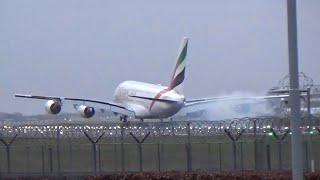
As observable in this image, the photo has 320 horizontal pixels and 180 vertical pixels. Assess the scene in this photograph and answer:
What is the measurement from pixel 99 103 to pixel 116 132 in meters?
42.8

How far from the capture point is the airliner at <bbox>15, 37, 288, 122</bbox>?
81625 mm

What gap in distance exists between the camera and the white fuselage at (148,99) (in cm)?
8250

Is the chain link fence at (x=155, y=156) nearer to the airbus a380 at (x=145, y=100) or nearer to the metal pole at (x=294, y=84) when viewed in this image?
the metal pole at (x=294, y=84)

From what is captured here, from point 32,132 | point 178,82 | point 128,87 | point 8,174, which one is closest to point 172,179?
point 8,174

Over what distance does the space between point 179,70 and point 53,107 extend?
16.3 m

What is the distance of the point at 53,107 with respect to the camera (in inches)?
3031

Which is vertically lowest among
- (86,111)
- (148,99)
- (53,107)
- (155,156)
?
(155,156)

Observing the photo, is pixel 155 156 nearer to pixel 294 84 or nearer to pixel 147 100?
pixel 294 84

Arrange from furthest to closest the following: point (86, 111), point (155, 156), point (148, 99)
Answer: point (148, 99)
point (86, 111)
point (155, 156)

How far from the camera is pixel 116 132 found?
44.2m

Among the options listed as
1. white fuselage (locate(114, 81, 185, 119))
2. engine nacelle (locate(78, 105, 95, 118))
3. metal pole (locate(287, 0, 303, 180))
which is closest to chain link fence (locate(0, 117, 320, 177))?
metal pole (locate(287, 0, 303, 180))

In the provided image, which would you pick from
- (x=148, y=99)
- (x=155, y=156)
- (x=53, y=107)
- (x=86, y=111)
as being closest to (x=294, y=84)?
(x=155, y=156)

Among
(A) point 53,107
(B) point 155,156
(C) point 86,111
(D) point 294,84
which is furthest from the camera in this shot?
(C) point 86,111

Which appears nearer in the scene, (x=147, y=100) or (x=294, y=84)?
(x=294, y=84)
